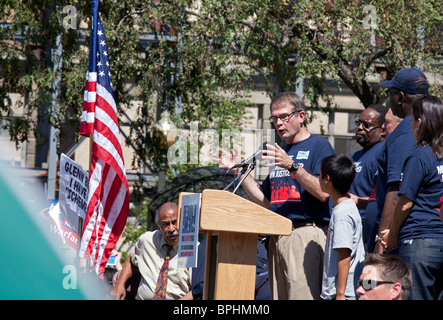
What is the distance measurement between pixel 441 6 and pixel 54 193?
9234mm

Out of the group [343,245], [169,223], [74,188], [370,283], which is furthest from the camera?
[74,188]

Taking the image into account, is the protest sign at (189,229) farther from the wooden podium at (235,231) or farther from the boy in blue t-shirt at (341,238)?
the boy in blue t-shirt at (341,238)

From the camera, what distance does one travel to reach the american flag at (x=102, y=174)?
750 centimetres

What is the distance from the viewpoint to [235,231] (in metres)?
3.91

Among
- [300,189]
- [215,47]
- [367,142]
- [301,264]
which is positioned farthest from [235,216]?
[215,47]

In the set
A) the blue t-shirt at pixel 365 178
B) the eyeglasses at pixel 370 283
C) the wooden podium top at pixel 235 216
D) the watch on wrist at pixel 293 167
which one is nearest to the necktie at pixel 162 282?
the blue t-shirt at pixel 365 178

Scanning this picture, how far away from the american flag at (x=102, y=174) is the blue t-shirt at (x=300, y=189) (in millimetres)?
2993

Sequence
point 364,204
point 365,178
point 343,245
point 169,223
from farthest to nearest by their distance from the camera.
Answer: point 169,223
point 365,178
point 364,204
point 343,245

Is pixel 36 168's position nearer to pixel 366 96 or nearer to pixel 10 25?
pixel 10 25

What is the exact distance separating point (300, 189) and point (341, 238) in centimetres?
71

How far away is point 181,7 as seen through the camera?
10688mm

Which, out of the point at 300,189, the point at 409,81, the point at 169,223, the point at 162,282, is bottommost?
the point at 162,282

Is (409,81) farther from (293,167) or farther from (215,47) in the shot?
(215,47)

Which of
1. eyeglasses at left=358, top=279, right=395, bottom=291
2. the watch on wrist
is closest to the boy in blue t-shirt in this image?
the watch on wrist
